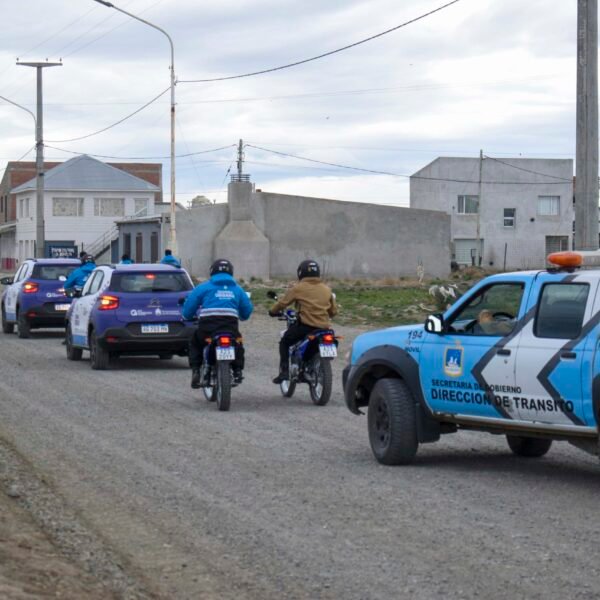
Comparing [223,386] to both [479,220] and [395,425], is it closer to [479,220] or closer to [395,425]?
[395,425]

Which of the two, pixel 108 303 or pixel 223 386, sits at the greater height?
pixel 108 303

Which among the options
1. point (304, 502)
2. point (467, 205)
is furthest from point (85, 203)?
point (304, 502)

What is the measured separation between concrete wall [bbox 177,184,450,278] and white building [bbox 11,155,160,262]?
25948 millimetres

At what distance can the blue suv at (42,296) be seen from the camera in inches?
1067

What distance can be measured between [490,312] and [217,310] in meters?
5.24

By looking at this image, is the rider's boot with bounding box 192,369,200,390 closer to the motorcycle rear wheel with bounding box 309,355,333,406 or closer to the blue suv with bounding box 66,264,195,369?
the motorcycle rear wheel with bounding box 309,355,333,406

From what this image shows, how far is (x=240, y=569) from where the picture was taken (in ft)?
23.7

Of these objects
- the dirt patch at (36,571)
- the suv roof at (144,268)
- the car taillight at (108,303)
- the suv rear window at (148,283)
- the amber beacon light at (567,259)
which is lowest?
the dirt patch at (36,571)

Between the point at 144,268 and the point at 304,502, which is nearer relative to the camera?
the point at 304,502

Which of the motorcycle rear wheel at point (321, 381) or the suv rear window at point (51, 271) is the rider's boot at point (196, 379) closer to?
the motorcycle rear wheel at point (321, 381)

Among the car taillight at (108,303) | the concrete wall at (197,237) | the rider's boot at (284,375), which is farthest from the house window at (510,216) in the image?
the rider's boot at (284,375)

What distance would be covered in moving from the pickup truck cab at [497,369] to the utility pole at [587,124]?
662 centimetres

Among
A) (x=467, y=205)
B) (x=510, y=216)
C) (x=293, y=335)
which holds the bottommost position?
(x=293, y=335)

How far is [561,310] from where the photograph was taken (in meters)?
9.78
